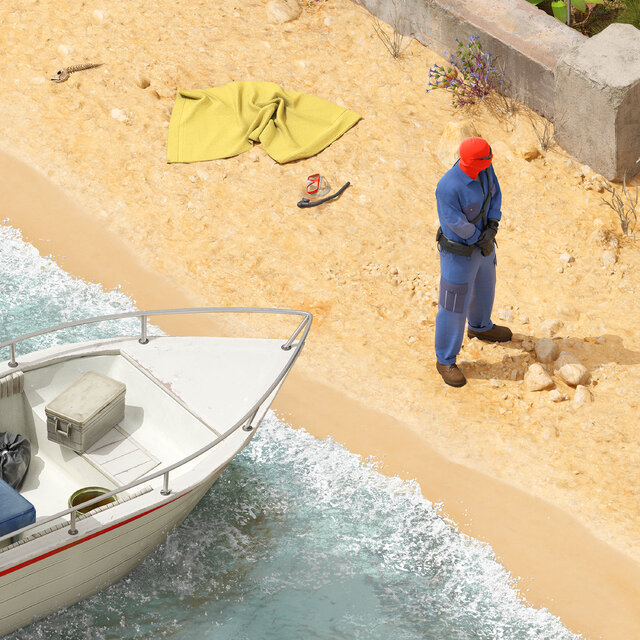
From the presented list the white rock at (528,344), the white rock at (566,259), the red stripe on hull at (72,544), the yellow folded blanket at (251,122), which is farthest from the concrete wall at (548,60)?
the red stripe on hull at (72,544)

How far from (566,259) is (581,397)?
5.44ft

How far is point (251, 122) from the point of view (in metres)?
10.1

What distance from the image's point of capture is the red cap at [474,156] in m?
6.74

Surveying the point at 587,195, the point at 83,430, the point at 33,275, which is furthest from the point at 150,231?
the point at 587,195

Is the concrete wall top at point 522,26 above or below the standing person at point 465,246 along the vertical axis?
above

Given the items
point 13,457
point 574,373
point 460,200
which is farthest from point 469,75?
point 13,457

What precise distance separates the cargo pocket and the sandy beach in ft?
2.36

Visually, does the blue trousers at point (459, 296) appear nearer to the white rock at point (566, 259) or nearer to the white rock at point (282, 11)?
the white rock at point (566, 259)

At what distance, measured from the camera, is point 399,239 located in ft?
29.8

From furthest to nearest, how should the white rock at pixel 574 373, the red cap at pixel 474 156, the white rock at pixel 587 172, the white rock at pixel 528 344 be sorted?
1. the white rock at pixel 587 172
2. the white rock at pixel 528 344
3. the white rock at pixel 574 373
4. the red cap at pixel 474 156

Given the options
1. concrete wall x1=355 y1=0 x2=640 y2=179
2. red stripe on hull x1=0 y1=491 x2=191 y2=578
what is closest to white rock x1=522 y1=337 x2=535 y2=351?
concrete wall x1=355 y1=0 x2=640 y2=179

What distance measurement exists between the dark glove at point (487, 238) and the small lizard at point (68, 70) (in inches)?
215

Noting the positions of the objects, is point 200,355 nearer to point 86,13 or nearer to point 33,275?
point 33,275

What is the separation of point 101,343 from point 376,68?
17.7 feet
